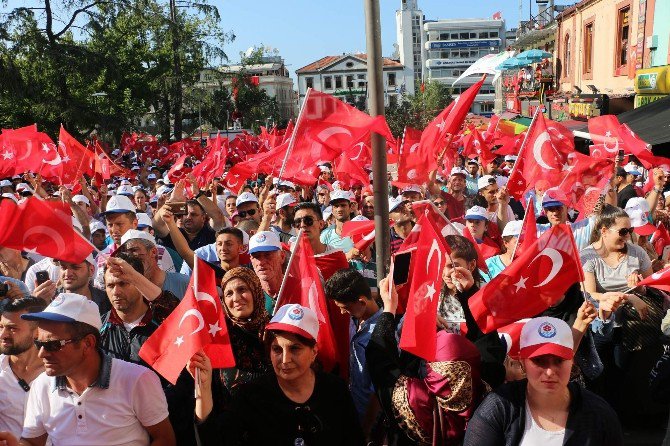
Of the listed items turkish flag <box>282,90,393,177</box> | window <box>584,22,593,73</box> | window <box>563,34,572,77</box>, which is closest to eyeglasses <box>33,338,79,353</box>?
turkish flag <box>282,90,393,177</box>

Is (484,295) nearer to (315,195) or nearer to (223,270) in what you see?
(223,270)

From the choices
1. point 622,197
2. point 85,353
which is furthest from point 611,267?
point 622,197

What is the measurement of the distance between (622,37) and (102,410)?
22727 millimetres

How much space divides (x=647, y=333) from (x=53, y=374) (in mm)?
3655

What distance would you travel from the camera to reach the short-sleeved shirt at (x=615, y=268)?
524 cm

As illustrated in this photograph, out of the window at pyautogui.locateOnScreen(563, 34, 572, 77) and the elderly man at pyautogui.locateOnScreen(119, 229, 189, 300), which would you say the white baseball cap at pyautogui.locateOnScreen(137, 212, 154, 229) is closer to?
the elderly man at pyautogui.locateOnScreen(119, 229, 189, 300)

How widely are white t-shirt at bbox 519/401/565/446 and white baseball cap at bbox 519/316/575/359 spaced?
10.7 inches

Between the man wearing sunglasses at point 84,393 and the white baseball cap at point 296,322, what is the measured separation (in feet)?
1.93

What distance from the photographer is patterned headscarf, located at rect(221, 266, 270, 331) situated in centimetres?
386

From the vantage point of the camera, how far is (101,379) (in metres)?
3.13

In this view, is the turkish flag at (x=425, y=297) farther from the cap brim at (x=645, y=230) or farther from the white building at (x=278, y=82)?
the white building at (x=278, y=82)

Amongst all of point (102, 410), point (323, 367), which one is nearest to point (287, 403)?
point (323, 367)

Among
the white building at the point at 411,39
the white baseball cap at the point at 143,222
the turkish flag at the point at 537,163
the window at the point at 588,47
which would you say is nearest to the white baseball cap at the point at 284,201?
the white baseball cap at the point at 143,222

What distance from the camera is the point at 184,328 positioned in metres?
3.42
